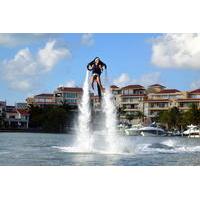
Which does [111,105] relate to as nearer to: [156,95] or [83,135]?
[83,135]

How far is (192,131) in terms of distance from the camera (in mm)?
23938

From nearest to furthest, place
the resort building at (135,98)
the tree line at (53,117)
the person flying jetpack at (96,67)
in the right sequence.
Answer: the person flying jetpack at (96,67) < the resort building at (135,98) < the tree line at (53,117)

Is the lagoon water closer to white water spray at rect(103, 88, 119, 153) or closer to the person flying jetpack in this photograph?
white water spray at rect(103, 88, 119, 153)

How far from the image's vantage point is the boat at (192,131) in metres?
23.5

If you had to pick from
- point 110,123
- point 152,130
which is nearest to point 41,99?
point 110,123

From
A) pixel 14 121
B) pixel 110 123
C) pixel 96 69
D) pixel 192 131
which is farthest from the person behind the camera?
pixel 192 131

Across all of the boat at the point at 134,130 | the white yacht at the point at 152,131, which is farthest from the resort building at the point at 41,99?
the white yacht at the point at 152,131

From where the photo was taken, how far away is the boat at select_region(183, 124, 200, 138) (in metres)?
23.5

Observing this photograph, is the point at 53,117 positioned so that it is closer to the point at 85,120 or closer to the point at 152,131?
the point at 85,120

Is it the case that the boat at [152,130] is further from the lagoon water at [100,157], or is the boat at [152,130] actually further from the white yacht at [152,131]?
the lagoon water at [100,157]
